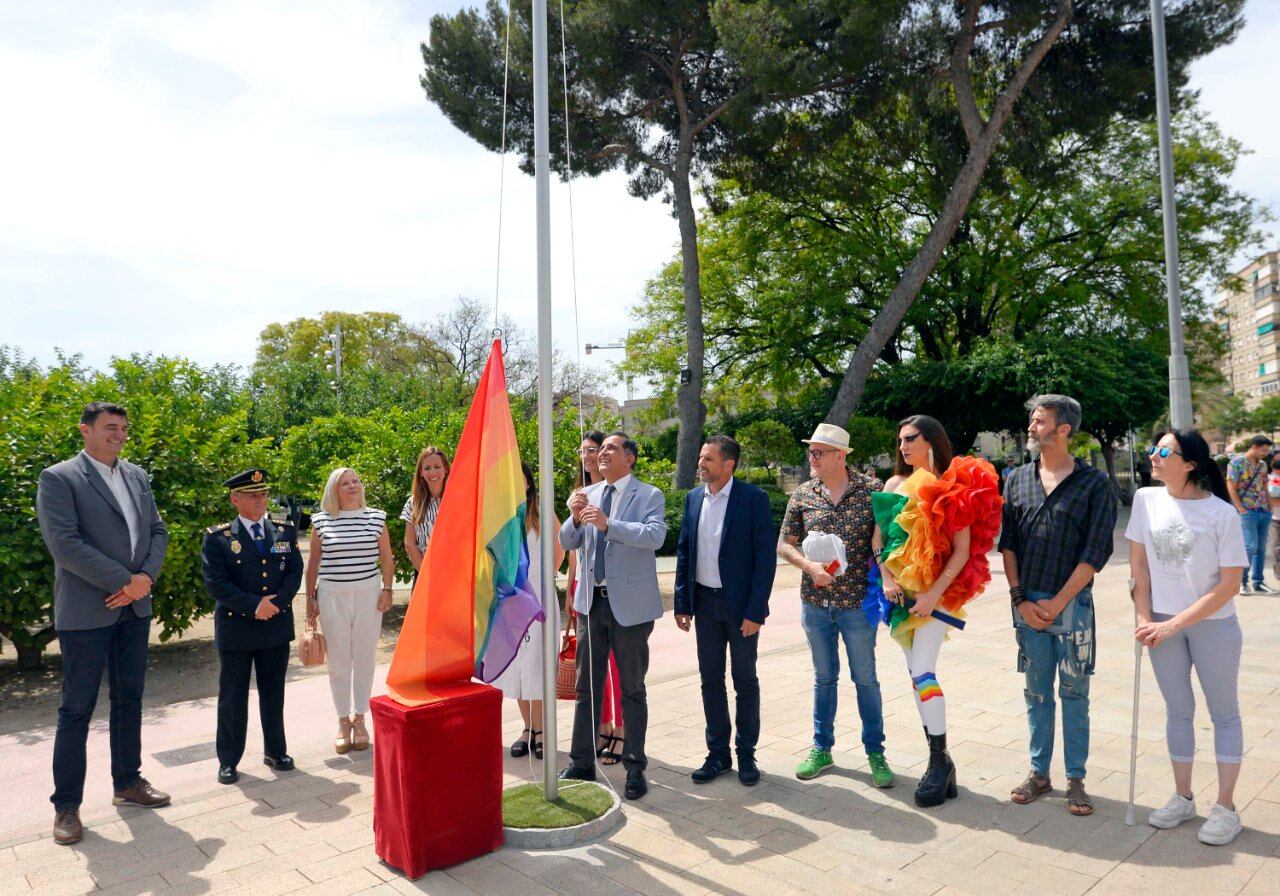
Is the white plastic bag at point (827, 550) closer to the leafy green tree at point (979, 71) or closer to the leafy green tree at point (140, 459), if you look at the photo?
the leafy green tree at point (140, 459)

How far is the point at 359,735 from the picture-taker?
5.79m

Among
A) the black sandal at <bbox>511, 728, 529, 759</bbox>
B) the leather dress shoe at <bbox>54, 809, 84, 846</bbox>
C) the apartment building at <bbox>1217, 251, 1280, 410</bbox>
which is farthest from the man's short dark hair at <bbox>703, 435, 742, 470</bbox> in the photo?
the apartment building at <bbox>1217, 251, 1280, 410</bbox>

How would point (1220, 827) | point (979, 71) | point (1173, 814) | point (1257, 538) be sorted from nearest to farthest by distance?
point (1220, 827) → point (1173, 814) → point (1257, 538) → point (979, 71)

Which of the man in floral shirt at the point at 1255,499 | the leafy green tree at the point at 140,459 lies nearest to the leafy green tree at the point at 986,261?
the man in floral shirt at the point at 1255,499

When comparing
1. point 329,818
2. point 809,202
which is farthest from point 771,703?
point 809,202

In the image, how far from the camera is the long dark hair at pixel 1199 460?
4004mm

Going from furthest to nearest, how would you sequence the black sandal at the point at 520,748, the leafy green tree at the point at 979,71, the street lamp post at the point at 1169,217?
the leafy green tree at the point at 979,71, the street lamp post at the point at 1169,217, the black sandal at the point at 520,748

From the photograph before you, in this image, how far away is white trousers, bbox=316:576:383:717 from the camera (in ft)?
19.0

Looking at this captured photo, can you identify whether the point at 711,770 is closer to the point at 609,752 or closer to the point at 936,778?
the point at 609,752

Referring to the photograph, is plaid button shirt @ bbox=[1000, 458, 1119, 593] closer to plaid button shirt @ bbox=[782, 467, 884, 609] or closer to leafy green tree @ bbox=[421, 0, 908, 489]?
plaid button shirt @ bbox=[782, 467, 884, 609]

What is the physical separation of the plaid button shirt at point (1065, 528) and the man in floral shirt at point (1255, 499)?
8.08m

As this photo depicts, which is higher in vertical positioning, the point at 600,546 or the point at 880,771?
the point at 600,546

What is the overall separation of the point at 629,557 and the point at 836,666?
1.32 meters

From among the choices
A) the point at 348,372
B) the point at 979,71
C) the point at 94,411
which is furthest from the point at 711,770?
the point at 348,372
